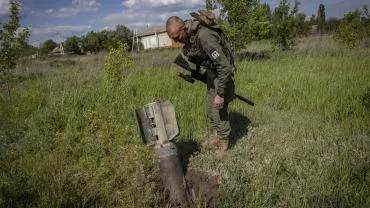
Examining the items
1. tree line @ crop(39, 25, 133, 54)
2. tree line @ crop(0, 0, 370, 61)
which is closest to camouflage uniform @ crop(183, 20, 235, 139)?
tree line @ crop(0, 0, 370, 61)

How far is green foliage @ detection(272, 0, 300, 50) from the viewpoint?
744 inches

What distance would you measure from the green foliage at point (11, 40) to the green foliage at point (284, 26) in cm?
1393

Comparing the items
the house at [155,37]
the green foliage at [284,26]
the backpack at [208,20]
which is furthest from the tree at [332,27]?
the house at [155,37]

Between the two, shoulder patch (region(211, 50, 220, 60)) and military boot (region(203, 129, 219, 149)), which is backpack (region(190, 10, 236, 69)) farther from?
military boot (region(203, 129, 219, 149))

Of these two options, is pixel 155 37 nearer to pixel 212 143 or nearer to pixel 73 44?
pixel 73 44

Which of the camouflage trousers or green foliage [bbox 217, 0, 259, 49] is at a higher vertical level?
green foliage [bbox 217, 0, 259, 49]

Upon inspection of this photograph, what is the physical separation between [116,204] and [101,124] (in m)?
2.31

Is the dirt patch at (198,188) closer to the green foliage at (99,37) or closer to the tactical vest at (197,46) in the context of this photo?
the tactical vest at (197,46)

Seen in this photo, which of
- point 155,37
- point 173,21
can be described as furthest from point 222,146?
point 155,37

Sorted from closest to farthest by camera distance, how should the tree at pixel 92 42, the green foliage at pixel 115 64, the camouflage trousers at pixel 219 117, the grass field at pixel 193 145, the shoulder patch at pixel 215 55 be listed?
the grass field at pixel 193 145, the shoulder patch at pixel 215 55, the camouflage trousers at pixel 219 117, the green foliage at pixel 115 64, the tree at pixel 92 42

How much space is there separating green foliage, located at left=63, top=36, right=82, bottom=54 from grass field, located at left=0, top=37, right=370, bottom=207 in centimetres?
4080

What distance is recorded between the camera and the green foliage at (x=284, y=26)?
62.0 ft

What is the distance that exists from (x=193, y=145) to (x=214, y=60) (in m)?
1.61

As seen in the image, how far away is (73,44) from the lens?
47.7 metres
